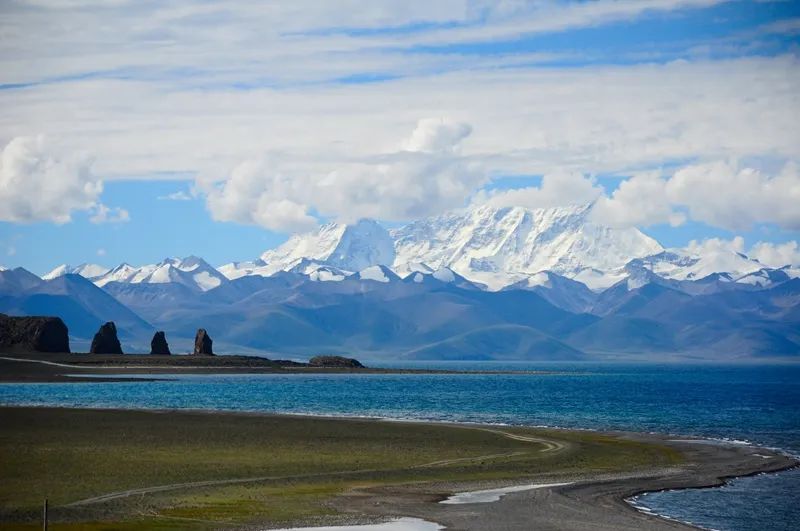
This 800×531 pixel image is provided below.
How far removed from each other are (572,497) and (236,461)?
20065mm

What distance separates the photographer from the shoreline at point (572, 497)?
4831cm

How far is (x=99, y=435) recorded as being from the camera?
77.5 metres

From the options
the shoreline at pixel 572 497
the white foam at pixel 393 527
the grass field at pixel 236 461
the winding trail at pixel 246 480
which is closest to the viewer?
the white foam at pixel 393 527

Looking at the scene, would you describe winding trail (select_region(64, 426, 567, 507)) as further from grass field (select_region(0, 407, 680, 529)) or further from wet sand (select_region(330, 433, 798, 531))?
wet sand (select_region(330, 433, 798, 531))

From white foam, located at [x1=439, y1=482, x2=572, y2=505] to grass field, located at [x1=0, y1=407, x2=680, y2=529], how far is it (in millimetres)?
3698

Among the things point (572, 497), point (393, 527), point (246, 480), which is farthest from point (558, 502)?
point (246, 480)

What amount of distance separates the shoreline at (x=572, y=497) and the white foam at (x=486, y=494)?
547 mm

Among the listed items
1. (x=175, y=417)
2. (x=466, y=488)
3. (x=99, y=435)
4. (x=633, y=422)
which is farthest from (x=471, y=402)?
(x=466, y=488)

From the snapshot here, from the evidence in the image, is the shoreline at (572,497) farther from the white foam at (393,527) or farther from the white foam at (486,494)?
the white foam at (393,527)

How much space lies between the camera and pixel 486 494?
55.3m

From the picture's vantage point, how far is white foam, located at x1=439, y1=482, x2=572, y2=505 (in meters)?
53.1

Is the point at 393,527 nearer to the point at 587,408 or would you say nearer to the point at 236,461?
the point at 236,461

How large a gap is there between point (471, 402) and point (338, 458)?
2992 inches

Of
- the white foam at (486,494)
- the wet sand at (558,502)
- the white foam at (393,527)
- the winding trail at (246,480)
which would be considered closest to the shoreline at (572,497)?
the wet sand at (558,502)
